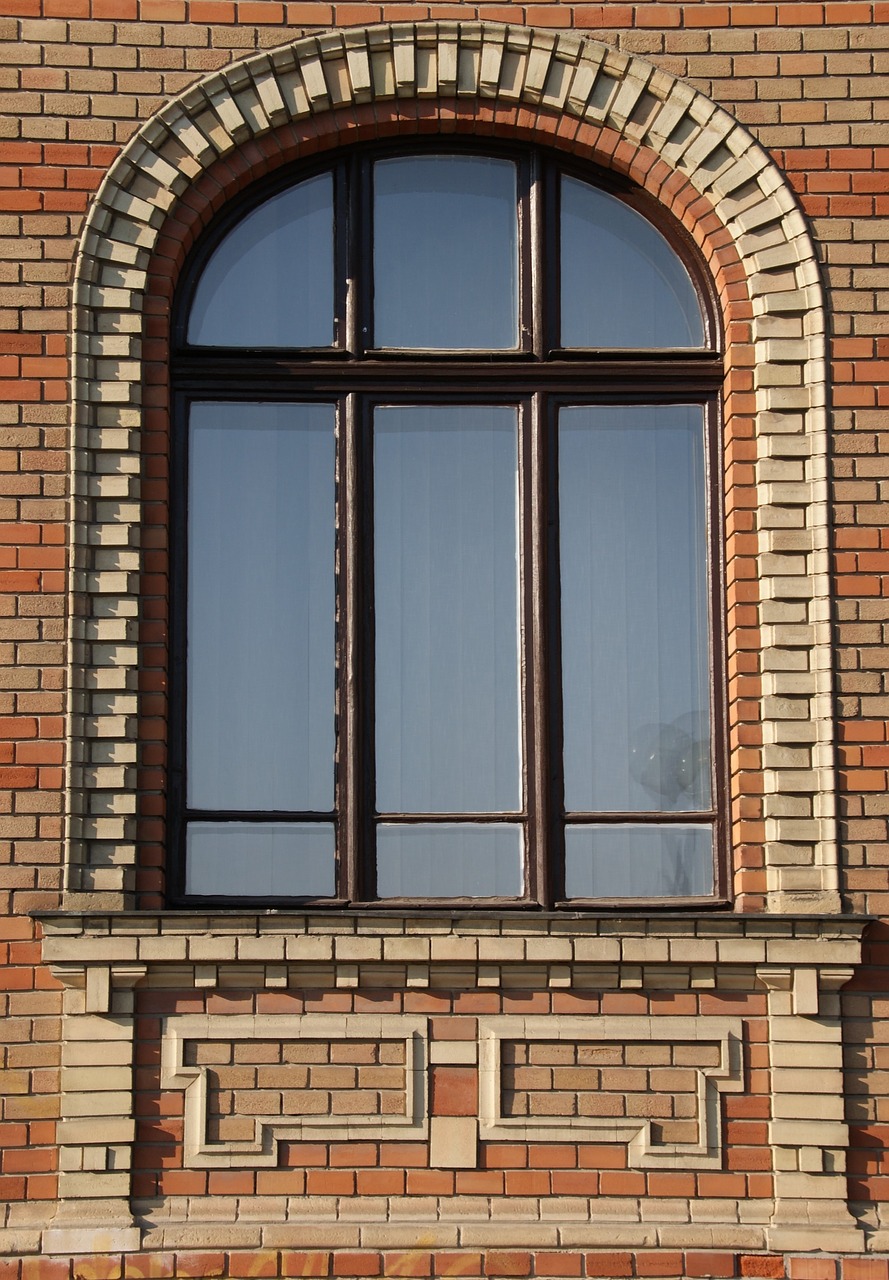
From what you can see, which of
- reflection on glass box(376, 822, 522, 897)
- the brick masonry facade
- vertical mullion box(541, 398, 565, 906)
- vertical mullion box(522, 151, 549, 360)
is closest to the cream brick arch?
the brick masonry facade

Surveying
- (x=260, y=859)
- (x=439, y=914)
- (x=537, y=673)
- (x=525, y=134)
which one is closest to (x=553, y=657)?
(x=537, y=673)

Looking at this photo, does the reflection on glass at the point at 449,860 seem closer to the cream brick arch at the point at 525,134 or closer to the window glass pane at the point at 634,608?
the window glass pane at the point at 634,608

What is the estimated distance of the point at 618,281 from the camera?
6457 mm

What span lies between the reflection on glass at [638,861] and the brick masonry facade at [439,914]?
18cm

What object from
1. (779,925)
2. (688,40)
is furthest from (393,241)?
(779,925)

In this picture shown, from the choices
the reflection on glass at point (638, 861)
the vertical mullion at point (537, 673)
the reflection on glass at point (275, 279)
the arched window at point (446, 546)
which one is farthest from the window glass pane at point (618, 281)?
the reflection on glass at point (638, 861)

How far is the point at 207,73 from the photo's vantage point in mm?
6246

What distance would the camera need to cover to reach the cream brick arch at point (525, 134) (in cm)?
586

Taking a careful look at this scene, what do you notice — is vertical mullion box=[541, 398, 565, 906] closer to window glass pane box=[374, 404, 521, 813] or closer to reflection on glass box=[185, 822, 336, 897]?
window glass pane box=[374, 404, 521, 813]

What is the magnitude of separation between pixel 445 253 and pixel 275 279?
660 mm

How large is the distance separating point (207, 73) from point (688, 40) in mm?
1804

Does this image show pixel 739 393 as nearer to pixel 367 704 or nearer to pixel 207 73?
pixel 367 704

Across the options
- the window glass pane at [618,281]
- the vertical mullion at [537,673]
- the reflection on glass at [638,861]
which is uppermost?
the window glass pane at [618,281]

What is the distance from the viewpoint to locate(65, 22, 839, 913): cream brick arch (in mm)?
5855
